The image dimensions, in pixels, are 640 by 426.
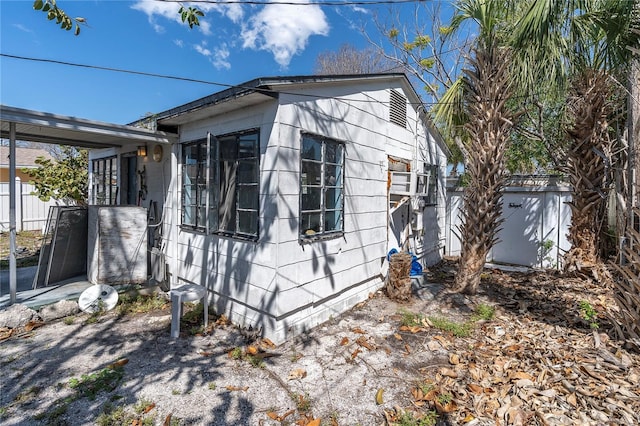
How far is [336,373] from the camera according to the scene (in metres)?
3.57

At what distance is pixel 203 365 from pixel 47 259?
4.26 m

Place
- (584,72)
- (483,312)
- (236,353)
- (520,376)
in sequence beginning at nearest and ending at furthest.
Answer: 1. (520,376)
2. (236,353)
3. (483,312)
4. (584,72)

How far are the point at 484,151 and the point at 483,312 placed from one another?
280 centimetres

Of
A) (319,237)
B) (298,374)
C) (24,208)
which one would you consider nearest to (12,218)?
(319,237)

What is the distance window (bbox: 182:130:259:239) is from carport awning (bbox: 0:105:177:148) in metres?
0.74

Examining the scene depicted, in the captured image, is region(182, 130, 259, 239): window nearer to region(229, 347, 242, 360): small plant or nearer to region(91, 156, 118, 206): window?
region(229, 347, 242, 360): small plant

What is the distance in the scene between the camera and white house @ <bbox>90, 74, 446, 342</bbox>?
4.16 metres

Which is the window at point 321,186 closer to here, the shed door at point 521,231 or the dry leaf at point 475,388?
the dry leaf at point 475,388

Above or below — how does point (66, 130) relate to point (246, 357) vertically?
above

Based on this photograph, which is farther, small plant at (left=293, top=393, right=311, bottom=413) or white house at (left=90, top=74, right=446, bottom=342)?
white house at (left=90, top=74, right=446, bottom=342)

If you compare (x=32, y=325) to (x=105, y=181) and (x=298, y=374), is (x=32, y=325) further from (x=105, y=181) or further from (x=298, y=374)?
(x=105, y=181)

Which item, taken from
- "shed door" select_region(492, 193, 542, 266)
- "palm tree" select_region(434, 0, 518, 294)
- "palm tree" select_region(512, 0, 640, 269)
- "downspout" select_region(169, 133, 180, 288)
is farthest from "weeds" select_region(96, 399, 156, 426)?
"shed door" select_region(492, 193, 542, 266)

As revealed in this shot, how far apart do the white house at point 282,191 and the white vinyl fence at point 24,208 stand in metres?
8.34

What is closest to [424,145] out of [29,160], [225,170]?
[225,170]
